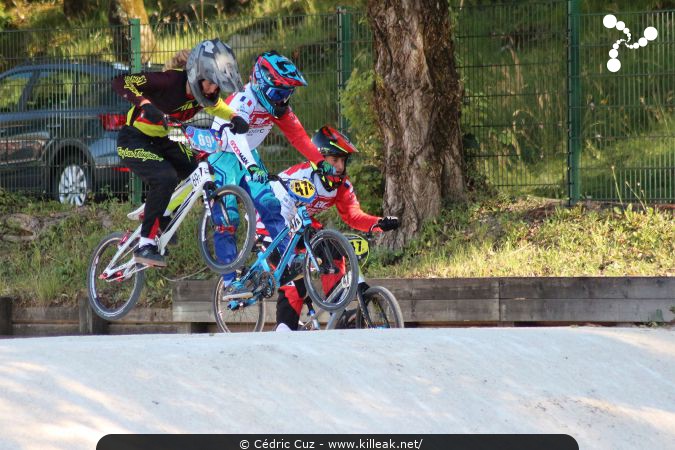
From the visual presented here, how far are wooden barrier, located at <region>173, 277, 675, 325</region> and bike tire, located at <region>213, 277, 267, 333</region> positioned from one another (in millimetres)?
330

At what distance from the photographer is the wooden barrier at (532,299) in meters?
11.4

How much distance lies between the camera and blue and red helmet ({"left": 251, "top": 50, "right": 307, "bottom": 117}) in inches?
403

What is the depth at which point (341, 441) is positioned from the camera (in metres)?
5.90

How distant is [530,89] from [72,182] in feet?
18.2

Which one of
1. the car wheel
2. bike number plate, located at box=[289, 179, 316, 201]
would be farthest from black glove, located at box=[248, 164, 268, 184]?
the car wheel

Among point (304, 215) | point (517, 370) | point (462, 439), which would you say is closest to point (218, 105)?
point (304, 215)

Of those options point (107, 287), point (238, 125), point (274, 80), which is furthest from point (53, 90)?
point (238, 125)

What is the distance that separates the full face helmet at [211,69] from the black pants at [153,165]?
0.61 meters

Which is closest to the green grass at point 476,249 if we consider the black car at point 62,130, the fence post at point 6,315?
the fence post at point 6,315

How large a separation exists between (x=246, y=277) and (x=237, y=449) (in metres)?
4.72

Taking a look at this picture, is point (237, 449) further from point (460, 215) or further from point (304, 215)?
point (460, 215)

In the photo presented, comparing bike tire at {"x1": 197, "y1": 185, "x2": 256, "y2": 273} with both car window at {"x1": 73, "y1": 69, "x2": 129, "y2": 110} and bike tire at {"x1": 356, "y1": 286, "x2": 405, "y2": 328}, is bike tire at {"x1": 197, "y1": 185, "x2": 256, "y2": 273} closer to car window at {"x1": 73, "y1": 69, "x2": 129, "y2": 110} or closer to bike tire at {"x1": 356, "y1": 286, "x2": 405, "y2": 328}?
bike tire at {"x1": 356, "y1": 286, "x2": 405, "y2": 328}

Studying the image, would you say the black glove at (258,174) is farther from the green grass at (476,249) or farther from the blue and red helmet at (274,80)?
the green grass at (476,249)

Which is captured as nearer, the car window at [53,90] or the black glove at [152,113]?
A: the black glove at [152,113]
